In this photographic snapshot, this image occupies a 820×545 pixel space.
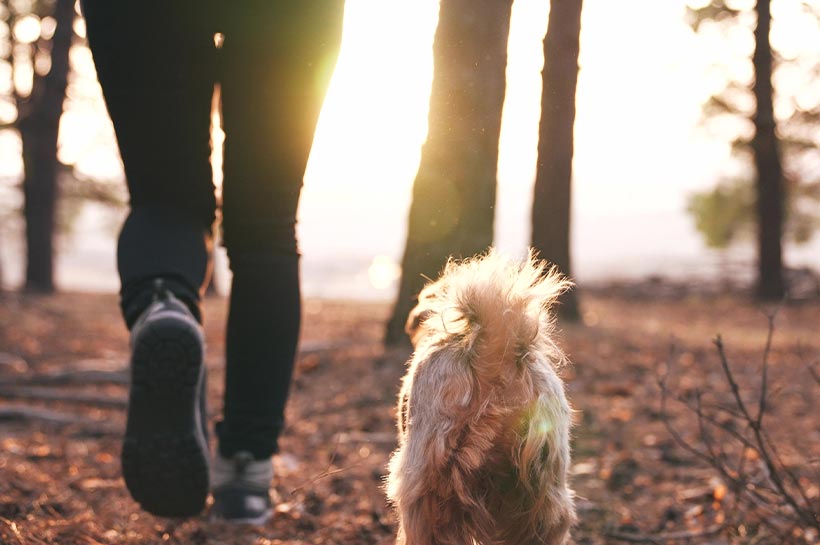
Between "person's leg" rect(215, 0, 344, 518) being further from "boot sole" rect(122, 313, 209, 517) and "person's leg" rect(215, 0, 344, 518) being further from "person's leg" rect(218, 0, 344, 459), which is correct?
"boot sole" rect(122, 313, 209, 517)

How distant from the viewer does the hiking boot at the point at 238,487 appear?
7.25 ft

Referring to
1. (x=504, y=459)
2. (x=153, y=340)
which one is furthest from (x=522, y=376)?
(x=153, y=340)

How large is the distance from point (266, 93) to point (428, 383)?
0.93 meters

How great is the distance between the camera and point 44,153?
12633mm

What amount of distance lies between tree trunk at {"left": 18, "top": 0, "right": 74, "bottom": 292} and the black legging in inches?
389

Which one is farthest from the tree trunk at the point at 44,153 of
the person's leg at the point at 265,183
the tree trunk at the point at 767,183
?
the tree trunk at the point at 767,183

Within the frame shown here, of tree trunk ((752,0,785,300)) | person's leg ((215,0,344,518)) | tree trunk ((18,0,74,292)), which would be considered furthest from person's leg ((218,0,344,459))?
tree trunk ((752,0,785,300))

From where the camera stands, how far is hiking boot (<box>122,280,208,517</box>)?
1.87m

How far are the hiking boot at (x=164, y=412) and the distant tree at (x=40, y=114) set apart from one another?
10.2m

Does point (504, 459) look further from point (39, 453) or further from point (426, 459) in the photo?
point (39, 453)

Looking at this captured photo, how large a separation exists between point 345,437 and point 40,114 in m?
10.4

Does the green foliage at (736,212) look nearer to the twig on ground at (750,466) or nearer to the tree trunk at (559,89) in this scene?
the twig on ground at (750,466)

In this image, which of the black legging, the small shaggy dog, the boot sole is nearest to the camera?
the small shaggy dog

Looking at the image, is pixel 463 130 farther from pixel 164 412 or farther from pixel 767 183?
pixel 767 183
